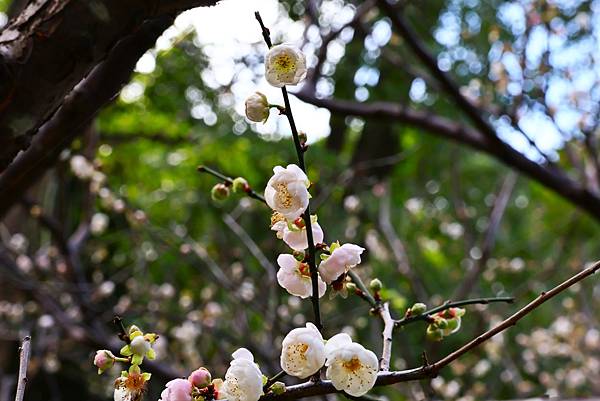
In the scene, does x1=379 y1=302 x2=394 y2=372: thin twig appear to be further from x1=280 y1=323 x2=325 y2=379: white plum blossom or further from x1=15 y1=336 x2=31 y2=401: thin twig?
x1=15 y1=336 x2=31 y2=401: thin twig

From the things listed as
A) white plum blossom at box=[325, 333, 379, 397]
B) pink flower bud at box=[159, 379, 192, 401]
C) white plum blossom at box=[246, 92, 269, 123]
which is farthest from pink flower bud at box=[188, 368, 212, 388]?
white plum blossom at box=[246, 92, 269, 123]

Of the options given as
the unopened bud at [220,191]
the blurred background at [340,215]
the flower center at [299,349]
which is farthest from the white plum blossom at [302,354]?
the blurred background at [340,215]

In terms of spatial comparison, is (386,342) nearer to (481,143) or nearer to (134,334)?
(134,334)

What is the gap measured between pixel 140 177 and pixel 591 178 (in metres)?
2.57

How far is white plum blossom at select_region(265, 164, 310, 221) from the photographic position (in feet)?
2.19

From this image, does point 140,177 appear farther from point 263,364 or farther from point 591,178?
point 591,178

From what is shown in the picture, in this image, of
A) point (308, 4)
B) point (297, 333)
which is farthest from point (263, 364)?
point (297, 333)

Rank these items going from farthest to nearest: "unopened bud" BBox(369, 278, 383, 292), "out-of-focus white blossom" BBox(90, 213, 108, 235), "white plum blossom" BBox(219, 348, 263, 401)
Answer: "out-of-focus white blossom" BBox(90, 213, 108, 235)
"unopened bud" BBox(369, 278, 383, 292)
"white plum blossom" BBox(219, 348, 263, 401)

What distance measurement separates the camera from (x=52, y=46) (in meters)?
0.79

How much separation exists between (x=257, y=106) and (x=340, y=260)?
0.18 metres

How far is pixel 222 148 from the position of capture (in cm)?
340

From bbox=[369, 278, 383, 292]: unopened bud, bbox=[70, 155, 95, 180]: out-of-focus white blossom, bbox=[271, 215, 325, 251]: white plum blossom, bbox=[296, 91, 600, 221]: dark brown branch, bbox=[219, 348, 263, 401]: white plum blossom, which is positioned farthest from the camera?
bbox=[70, 155, 95, 180]: out-of-focus white blossom

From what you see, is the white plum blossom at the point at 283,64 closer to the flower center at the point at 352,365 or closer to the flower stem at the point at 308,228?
the flower stem at the point at 308,228

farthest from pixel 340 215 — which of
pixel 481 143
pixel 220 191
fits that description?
pixel 220 191
